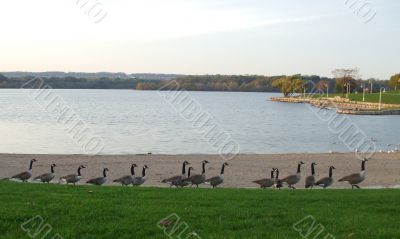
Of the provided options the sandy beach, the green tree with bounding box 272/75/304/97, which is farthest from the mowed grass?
the green tree with bounding box 272/75/304/97

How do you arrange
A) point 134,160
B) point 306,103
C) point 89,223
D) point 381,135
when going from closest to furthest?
1. point 89,223
2. point 134,160
3. point 381,135
4. point 306,103

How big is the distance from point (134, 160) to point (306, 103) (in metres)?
151

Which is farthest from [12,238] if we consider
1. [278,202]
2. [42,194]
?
[278,202]

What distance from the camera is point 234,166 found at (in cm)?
2814

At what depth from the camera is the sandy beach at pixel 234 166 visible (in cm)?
2330

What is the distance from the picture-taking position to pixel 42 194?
11.5 meters

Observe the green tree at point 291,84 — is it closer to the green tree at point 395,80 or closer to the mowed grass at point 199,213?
the green tree at point 395,80

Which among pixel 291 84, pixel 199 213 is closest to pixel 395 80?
pixel 291 84

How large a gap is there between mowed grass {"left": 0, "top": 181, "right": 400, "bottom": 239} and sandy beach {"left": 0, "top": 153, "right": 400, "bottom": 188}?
Result: 9.11m

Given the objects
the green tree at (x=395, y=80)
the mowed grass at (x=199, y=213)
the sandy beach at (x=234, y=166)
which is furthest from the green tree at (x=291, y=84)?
the mowed grass at (x=199, y=213)

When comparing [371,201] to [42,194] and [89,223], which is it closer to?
[89,223]

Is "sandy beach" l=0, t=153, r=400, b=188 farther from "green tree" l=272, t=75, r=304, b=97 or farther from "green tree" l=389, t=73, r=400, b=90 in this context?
"green tree" l=272, t=75, r=304, b=97

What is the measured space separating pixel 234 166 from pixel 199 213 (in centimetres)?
1873

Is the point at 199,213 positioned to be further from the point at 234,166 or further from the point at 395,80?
the point at 395,80
